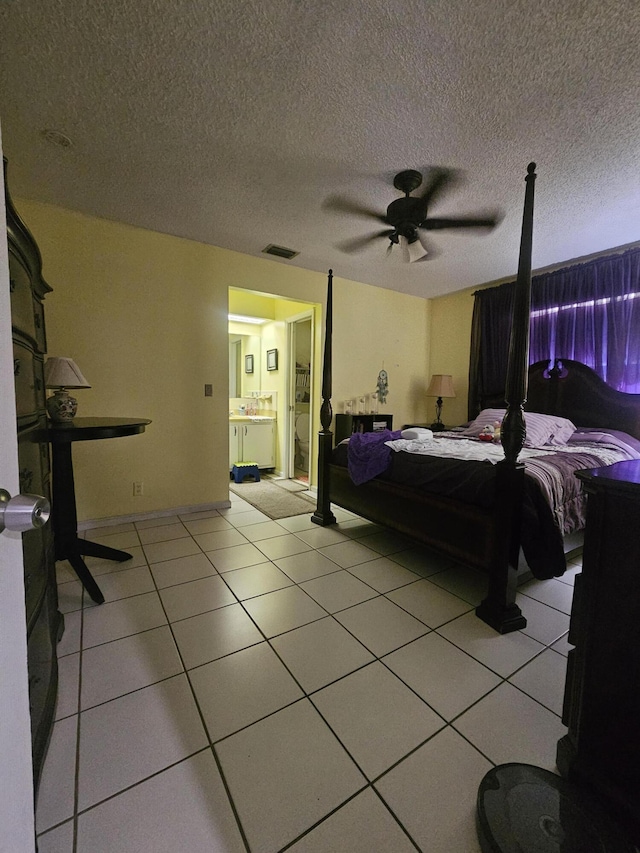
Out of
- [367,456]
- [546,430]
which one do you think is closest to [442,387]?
[546,430]

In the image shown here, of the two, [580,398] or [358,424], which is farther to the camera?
[358,424]

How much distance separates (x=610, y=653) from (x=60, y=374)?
2623 mm

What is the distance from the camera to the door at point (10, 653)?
50cm

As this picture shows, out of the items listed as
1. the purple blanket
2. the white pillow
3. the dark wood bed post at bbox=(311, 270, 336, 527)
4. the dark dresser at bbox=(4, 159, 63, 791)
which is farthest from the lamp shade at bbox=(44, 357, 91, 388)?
the white pillow

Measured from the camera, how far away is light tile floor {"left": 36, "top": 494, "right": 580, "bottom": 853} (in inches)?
35.9

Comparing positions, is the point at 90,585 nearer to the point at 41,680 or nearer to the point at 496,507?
the point at 41,680

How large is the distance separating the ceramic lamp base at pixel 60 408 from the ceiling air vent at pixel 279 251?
2.20 metres

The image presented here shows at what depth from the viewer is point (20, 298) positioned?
113cm

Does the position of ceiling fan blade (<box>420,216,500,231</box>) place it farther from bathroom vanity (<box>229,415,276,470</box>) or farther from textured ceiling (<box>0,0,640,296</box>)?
bathroom vanity (<box>229,415,276,470</box>)

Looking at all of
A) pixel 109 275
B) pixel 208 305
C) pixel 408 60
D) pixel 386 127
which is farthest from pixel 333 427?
pixel 408 60

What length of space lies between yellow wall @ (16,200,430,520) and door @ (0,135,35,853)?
256 centimetres

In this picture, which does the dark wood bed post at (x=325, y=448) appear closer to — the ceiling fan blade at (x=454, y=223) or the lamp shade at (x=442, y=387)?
the ceiling fan blade at (x=454, y=223)

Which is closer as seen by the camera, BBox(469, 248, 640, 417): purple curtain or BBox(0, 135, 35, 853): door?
BBox(0, 135, 35, 853): door

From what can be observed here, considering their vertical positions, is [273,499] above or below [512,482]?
below
